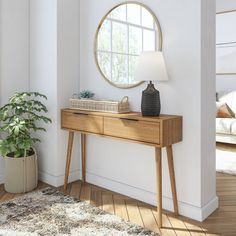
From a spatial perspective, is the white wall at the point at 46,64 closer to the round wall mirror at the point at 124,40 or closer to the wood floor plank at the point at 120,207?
the round wall mirror at the point at 124,40

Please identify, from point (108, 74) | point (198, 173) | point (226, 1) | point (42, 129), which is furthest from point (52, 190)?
point (226, 1)

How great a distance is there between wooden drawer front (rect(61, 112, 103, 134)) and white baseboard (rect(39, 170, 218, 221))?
1.96 feet

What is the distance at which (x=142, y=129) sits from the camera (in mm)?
2193

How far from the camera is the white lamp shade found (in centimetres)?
217

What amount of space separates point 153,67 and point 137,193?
3.83 feet

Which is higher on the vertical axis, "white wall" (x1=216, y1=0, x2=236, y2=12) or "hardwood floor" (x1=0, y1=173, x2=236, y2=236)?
"white wall" (x1=216, y1=0, x2=236, y2=12)

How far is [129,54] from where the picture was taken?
2.65 m

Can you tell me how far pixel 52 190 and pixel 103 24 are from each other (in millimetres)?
1683

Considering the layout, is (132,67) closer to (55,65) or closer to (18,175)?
(55,65)

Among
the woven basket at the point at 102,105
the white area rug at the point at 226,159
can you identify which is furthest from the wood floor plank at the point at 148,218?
the white area rug at the point at 226,159

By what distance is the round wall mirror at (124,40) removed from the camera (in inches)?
96.7

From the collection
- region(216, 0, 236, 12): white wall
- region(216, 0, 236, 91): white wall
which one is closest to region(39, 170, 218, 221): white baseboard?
region(216, 0, 236, 91): white wall

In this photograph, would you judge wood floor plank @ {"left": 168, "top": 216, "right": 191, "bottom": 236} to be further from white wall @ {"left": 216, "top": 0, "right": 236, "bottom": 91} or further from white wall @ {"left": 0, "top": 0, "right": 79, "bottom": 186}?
white wall @ {"left": 216, "top": 0, "right": 236, "bottom": 91}

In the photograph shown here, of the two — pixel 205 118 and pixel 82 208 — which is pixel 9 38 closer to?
pixel 82 208
